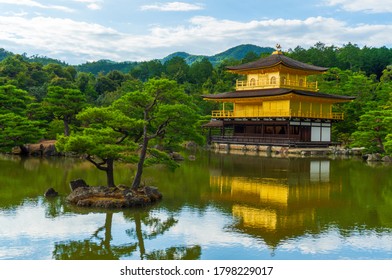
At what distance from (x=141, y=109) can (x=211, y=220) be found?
17.5 feet

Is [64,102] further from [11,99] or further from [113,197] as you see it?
[113,197]

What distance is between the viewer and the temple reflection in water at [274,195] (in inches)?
474

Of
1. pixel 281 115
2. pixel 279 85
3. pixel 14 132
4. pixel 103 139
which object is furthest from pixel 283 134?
pixel 103 139

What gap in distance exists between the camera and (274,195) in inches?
663

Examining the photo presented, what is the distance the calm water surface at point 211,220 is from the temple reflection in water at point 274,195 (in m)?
0.03

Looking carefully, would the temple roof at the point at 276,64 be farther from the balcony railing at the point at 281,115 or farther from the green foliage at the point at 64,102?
the green foliage at the point at 64,102

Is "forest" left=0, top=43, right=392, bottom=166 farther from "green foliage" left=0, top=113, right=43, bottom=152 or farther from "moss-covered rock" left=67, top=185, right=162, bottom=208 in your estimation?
"moss-covered rock" left=67, top=185, right=162, bottom=208

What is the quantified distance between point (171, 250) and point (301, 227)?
387 cm

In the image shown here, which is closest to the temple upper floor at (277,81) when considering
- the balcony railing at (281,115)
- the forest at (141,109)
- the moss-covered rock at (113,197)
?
the balcony railing at (281,115)

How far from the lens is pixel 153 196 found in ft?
50.9

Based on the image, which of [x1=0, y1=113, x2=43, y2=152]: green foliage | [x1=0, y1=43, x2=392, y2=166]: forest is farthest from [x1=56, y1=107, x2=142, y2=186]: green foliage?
[x1=0, y1=113, x2=43, y2=152]: green foliage

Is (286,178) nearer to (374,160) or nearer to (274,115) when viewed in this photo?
(374,160)

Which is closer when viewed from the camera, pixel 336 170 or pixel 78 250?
pixel 78 250

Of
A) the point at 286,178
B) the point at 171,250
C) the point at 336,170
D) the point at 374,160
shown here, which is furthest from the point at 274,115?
the point at 171,250
